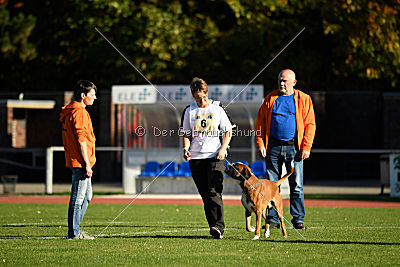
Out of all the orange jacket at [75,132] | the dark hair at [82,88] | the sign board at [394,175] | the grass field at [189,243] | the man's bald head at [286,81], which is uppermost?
the man's bald head at [286,81]

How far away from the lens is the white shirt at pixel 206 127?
31.1 feet

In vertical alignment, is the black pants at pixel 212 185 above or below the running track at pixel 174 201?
above

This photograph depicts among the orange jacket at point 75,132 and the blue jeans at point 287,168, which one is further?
the blue jeans at point 287,168

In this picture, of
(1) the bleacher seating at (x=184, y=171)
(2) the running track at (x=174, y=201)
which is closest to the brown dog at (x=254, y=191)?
(2) the running track at (x=174, y=201)

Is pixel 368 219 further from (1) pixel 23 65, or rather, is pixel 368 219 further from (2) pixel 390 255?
(1) pixel 23 65

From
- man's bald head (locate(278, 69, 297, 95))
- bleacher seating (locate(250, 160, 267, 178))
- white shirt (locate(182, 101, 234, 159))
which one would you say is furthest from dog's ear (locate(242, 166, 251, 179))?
bleacher seating (locate(250, 160, 267, 178))

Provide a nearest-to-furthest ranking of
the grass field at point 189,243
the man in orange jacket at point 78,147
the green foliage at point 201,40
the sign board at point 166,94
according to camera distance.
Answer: the grass field at point 189,243 < the man in orange jacket at point 78,147 < the sign board at point 166,94 < the green foliage at point 201,40

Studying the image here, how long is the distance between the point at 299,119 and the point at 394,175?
32.9 feet

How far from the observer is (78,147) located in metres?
9.16

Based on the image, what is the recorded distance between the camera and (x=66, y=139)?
927cm

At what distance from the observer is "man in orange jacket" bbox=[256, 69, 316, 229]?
10.4m

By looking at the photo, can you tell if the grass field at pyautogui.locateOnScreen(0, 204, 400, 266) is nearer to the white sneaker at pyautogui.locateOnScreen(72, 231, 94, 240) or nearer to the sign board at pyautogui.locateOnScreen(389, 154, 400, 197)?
the white sneaker at pyautogui.locateOnScreen(72, 231, 94, 240)

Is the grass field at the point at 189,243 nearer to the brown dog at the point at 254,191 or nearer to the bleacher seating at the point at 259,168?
the brown dog at the point at 254,191

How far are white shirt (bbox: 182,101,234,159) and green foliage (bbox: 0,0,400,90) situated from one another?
16.5 meters
